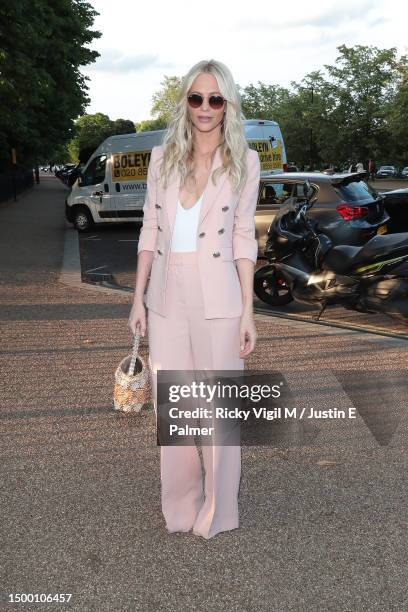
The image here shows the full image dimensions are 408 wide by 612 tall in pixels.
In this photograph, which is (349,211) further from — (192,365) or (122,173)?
(122,173)

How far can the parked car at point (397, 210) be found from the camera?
44.3 feet

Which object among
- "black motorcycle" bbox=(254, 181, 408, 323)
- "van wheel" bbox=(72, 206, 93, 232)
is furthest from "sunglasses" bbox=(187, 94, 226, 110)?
"van wheel" bbox=(72, 206, 93, 232)

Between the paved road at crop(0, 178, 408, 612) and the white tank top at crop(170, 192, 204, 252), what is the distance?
4.23 feet

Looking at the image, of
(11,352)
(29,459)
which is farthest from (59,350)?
(29,459)

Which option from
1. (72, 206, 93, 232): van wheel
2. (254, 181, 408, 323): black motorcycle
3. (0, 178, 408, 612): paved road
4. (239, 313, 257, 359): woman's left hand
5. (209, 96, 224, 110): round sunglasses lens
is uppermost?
(209, 96, 224, 110): round sunglasses lens

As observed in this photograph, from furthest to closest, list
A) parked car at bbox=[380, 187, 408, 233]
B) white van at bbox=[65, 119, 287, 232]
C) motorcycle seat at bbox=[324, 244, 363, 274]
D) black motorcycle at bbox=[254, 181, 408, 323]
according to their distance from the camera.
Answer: white van at bbox=[65, 119, 287, 232], parked car at bbox=[380, 187, 408, 233], motorcycle seat at bbox=[324, 244, 363, 274], black motorcycle at bbox=[254, 181, 408, 323]

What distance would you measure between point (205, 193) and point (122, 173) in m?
17.4

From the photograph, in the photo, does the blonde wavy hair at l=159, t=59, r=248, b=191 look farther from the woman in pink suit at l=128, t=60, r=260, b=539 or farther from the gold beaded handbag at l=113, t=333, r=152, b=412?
the gold beaded handbag at l=113, t=333, r=152, b=412

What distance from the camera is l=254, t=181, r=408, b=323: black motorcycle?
680 cm

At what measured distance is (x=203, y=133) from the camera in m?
3.00

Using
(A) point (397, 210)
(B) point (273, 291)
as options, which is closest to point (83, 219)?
(A) point (397, 210)

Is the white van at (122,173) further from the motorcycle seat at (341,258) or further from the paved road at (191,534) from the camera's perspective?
the paved road at (191,534)

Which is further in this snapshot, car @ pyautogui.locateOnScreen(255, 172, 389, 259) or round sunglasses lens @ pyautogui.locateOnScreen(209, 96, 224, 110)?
car @ pyautogui.locateOnScreen(255, 172, 389, 259)

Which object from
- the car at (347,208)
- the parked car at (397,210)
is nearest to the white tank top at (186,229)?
the car at (347,208)
